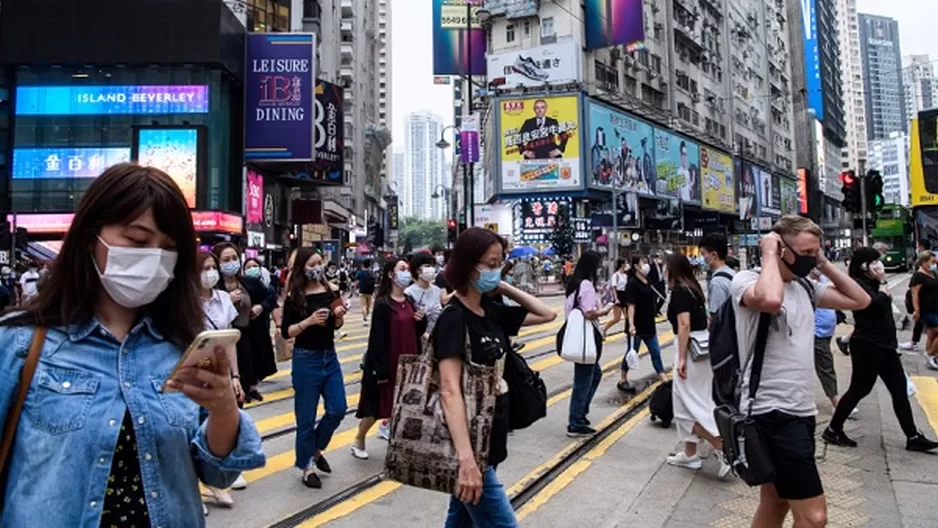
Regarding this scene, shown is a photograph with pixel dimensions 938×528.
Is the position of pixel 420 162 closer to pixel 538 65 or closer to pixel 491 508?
pixel 538 65

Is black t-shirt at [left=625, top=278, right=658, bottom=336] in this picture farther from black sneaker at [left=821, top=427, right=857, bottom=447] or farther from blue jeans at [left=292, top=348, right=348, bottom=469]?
blue jeans at [left=292, top=348, right=348, bottom=469]

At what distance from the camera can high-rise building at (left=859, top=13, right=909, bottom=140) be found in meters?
127

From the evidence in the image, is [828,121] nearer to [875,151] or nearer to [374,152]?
[875,151]

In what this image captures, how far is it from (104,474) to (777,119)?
89018 millimetres

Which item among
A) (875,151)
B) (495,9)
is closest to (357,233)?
(495,9)

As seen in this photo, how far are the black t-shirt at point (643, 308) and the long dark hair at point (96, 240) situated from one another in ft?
25.0

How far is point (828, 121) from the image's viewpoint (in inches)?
4387

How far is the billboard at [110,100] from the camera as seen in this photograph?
1174 inches

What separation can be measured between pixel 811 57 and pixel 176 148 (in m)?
96.9

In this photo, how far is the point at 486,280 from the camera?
9.69 ft

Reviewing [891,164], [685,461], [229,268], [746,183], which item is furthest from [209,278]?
[891,164]

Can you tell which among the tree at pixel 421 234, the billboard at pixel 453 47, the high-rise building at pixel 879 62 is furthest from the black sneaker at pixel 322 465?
the high-rise building at pixel 879 62

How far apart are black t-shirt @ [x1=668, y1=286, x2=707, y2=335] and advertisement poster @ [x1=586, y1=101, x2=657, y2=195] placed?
117ft

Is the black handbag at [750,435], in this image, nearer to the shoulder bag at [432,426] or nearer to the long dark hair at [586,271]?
the shoulder bag at [432,426]
